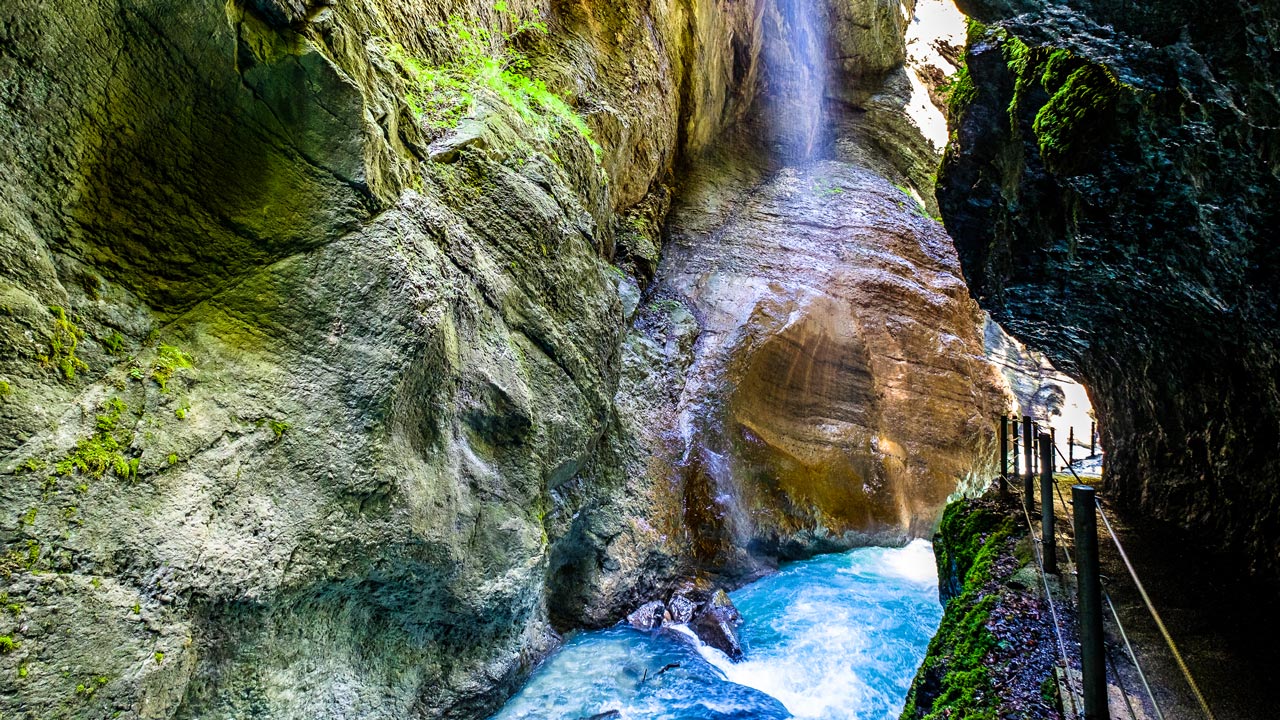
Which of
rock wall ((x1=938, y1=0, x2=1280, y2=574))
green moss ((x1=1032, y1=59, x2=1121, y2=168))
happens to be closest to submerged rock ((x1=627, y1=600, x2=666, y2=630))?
rock wall ((x1=938, y1=0, x2=1280, y2=574))

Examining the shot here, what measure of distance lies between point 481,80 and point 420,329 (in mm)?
4121

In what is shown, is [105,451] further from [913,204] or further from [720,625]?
[913,204]

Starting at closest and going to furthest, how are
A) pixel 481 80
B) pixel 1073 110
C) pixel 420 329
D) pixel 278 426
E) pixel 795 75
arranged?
pixel 278 426 → pixel 1073 110 → pixel 420 329 → pixel 481 80 → pixel 795 75

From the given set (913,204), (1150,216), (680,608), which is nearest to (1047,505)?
(1150,216)

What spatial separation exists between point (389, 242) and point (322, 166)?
713 mm

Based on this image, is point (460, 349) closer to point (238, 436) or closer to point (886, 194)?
point (238, 436)

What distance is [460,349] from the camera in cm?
546

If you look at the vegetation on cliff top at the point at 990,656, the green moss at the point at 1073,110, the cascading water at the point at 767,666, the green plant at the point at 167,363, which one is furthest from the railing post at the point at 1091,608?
the green plant at the point at 167,363

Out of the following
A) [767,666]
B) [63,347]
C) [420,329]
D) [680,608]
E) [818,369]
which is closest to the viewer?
[63,347]

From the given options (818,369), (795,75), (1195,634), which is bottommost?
(1195,634)

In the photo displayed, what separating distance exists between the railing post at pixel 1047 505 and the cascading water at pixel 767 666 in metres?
2.53

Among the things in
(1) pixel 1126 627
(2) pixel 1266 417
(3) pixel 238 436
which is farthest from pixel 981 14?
(3) pixel 238 436

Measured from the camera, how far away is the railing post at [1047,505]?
13.8 ft

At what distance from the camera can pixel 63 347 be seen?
324cm
